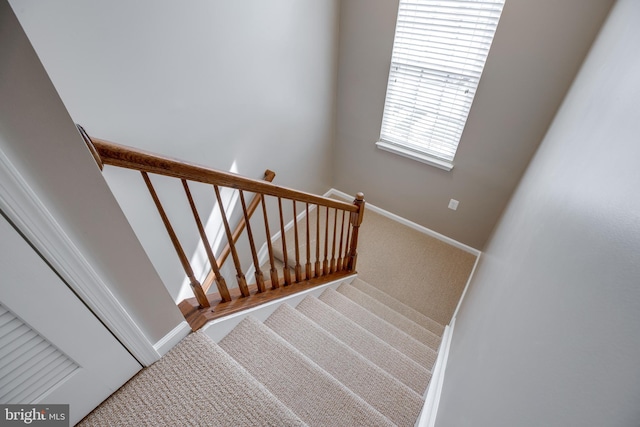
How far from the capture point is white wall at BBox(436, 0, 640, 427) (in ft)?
1.24

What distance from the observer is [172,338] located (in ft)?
3.70

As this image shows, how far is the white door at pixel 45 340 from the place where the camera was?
2.13 feet

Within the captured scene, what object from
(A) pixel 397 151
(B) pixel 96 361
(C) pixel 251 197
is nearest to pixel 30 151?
(B) pixel 96 361

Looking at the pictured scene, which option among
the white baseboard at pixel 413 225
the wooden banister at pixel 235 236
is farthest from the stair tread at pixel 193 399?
the white baseboard at pixel 413 225

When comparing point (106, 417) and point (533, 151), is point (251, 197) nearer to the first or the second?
point (106, 417)

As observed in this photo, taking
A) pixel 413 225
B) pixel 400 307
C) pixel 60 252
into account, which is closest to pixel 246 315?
pixel 60 252

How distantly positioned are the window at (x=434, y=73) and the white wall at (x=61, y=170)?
8.06 feet

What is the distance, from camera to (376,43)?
2.55m

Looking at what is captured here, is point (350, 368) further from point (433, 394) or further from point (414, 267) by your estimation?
A: point (414, 267)

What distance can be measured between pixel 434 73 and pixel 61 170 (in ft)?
8.52

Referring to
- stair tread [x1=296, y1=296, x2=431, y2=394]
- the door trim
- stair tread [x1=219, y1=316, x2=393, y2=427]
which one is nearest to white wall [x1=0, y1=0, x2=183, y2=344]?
the door trim

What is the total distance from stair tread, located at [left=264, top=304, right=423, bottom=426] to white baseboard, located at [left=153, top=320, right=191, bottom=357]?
544 millimetres

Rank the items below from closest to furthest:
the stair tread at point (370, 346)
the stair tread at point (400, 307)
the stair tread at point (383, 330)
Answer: the stair tread at point (370, 346) < the stair tread at point (383, 330) < the stair tread at point (400, 307)

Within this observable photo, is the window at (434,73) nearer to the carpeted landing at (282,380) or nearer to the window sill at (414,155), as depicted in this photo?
the window sill at (414,155)
